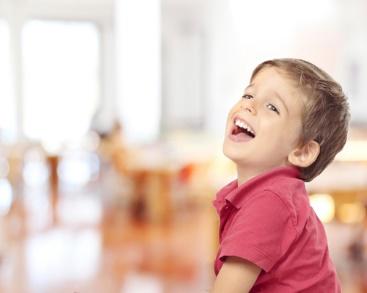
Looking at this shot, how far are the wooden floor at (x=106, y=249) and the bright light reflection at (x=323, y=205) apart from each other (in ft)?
1.66

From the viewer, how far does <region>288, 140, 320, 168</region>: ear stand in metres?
1.14

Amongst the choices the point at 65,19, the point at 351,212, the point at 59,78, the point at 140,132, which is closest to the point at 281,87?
the point at 351,212

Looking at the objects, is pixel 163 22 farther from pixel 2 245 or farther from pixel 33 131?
pixel 2 245

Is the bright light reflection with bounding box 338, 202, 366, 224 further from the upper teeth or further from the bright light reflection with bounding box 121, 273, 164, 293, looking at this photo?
the upper teeth

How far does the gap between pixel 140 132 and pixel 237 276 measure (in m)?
9.08

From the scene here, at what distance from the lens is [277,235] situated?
3.41 feet

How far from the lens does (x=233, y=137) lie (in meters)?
1.13

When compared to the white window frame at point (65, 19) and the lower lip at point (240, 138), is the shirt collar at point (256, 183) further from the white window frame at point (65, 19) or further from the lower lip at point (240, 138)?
the white window frame at point (65, 19)

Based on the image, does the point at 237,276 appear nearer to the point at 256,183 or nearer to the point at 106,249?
the point at 256,183

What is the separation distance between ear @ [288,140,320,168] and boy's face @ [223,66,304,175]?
0.04 ft

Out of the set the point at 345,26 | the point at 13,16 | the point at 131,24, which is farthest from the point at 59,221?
the point at 13,16

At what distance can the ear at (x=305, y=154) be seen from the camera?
3.76 feet

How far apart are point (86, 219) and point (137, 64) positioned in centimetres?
362

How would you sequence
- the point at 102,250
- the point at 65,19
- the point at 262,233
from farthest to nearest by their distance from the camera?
the point at 65,19, the point at 102,250, the point at 262,233
